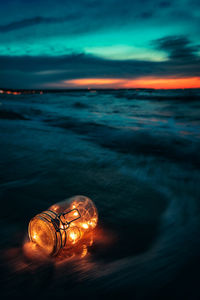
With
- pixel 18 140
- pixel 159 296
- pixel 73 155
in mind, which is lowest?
pixel 159 296

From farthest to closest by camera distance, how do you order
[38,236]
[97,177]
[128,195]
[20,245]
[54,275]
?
[97,177]
[128,195]
[20,245]
[38,236]
[54,275]

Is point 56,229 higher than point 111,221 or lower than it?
higher

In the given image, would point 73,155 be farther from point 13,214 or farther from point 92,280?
point 92,280

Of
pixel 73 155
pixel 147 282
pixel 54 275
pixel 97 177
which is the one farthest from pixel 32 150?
pixel 147 282

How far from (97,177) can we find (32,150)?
180cm

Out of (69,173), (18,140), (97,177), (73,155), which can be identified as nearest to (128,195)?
(97,177)

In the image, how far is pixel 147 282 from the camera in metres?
1.21

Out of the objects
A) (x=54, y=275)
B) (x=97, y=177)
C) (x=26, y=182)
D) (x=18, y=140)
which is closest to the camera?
(x=54, y=275)

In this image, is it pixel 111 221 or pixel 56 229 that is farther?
pixel 111 221

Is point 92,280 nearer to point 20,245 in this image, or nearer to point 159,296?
point 159,296

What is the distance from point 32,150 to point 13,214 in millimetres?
2204

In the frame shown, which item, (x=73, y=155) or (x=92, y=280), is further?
(x=73, y=155)

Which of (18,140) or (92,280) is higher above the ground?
(18,140)

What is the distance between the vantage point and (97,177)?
2.77 metres
